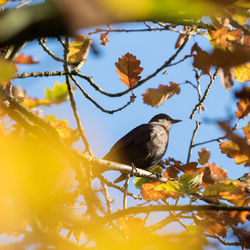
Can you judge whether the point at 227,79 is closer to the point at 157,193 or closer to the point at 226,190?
the point at 226,190

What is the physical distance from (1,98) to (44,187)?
170 cm

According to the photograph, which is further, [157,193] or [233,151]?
[233,151]

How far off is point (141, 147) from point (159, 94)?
4.04 ft

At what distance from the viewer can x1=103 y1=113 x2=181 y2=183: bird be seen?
4250 mm

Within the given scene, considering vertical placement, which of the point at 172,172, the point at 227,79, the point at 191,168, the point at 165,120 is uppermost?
the point at 165,120

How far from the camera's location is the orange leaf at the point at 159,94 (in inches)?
126

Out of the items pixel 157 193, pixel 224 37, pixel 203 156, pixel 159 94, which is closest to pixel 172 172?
pixel 203 156

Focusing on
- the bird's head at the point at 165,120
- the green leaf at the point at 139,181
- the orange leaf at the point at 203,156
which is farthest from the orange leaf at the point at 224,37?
the bird's head at the point at 165,120

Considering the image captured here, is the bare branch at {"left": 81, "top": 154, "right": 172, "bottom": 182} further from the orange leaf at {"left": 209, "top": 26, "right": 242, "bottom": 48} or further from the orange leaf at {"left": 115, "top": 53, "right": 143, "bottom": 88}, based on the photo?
the orange leaf at {"left": 209, "top": 26, "right": 242, "bottom": 48}

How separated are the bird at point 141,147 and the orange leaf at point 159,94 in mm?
1131

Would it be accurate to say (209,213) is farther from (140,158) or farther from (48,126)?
(140,158)

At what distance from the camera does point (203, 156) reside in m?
3.02

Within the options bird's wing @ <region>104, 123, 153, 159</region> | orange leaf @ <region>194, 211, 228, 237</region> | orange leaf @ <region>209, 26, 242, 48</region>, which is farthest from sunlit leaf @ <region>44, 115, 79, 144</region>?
bird's wing @ <region>104, 123, 153, 159</region>

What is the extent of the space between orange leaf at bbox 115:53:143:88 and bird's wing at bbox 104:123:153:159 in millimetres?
1627
